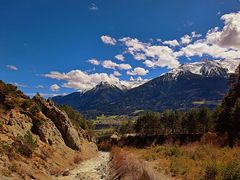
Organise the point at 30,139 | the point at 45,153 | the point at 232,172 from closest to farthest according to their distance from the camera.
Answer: the point at 232,172 < the point at 30,139 < the point at 45,153

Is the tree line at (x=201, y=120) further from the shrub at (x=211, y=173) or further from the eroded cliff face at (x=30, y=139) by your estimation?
the shrub at (x=211, y=173)

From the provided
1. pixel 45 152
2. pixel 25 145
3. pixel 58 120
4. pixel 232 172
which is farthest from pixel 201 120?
pixel 232 172

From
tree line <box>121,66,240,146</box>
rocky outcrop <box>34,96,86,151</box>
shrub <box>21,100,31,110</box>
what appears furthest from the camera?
tree line <box>121,66,240,146</box>

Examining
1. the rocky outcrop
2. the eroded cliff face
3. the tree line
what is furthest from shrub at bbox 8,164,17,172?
the tree line

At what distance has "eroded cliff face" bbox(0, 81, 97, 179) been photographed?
101 ft

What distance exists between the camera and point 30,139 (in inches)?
1463

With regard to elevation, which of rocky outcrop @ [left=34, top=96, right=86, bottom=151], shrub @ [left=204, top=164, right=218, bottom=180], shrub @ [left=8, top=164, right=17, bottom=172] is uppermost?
rocky outcrop @ [left=34, top=96, right=86, bottom=151]

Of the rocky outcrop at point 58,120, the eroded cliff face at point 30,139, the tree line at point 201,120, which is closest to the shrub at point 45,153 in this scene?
the eroded cliff face at point 30,139

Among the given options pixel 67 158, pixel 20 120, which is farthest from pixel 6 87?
pixel 67 158

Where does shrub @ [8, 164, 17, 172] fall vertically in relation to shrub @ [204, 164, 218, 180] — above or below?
below

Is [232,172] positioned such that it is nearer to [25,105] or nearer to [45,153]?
[45,153]

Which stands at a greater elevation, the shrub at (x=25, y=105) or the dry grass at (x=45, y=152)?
the shrub at (x=25, y=105)

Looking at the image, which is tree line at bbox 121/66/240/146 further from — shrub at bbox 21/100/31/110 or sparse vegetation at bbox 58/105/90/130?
shrub at bbox 21/100/31/110

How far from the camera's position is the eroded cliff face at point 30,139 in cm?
3064
